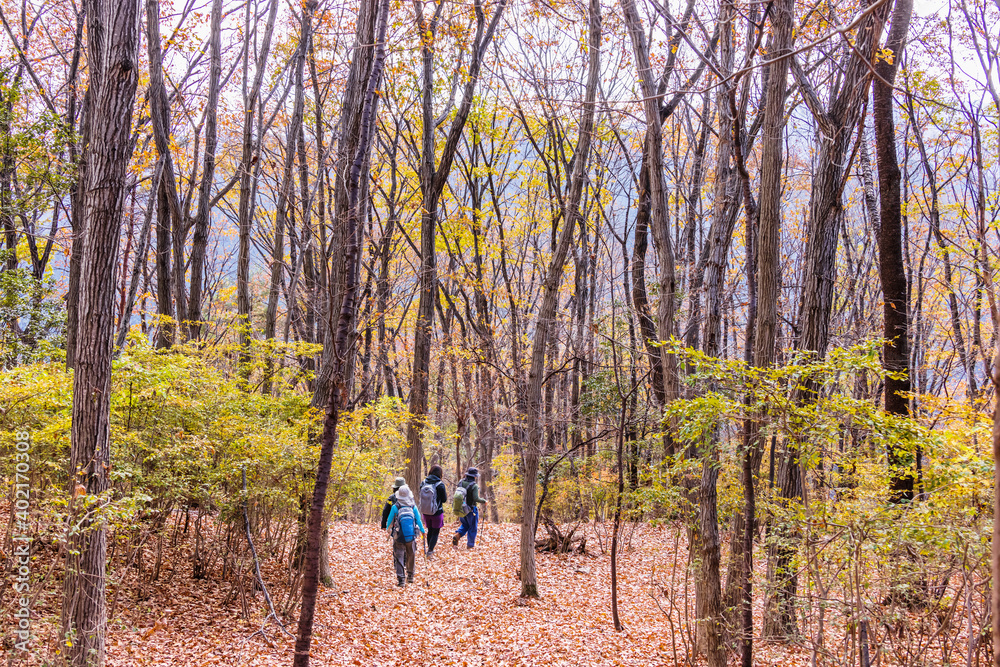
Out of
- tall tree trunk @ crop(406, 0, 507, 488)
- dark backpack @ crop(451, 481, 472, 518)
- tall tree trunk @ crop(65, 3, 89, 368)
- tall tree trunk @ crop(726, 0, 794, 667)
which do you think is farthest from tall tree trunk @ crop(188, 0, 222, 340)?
tall tree trunk @ crop(726, 0, 794, 667)

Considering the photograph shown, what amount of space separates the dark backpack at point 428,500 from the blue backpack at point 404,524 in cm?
104

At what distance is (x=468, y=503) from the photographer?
1162cm

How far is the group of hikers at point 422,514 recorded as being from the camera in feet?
30.2

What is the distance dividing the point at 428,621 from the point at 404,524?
153 centimetres

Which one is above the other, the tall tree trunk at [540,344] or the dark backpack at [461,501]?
the tall tree trunk at [540,344]

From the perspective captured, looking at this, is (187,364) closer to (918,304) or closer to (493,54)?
(493,54)

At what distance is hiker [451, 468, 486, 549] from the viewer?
11539mm

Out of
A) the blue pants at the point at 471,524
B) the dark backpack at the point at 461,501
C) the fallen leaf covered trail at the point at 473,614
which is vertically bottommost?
the fallen leaf covered trail at the point at 473,614

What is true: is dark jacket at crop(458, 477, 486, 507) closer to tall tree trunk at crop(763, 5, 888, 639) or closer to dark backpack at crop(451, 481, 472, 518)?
dark backpack at crop(451, 481, 472, 518)

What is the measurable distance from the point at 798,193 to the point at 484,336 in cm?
1296

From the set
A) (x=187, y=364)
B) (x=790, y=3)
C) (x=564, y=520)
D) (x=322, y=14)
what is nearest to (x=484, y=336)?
(x=564, y=520)

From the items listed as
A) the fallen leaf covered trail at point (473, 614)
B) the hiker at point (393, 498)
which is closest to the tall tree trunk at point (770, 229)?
the fallen leaf covered trail at point (473, 614)

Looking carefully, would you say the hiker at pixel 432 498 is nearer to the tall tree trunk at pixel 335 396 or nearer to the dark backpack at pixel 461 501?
the dark backpack at pixel 461 501

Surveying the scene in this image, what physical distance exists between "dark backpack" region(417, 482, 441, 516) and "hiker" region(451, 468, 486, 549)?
1.00m
